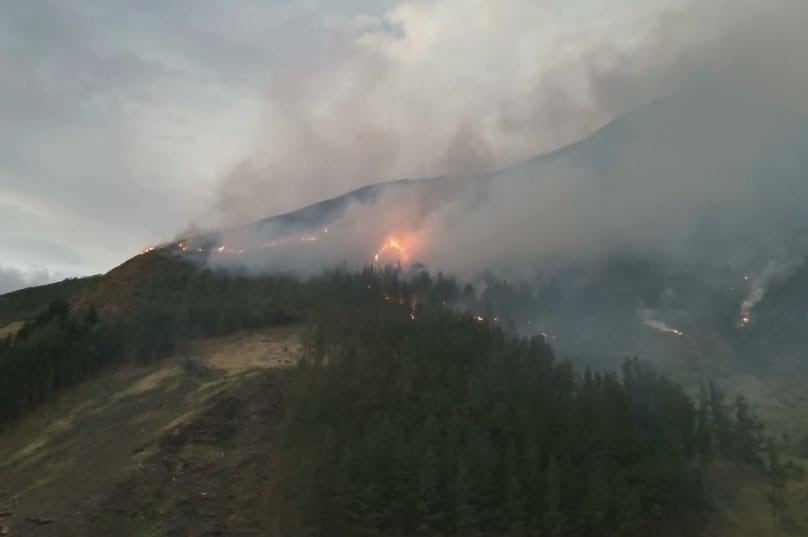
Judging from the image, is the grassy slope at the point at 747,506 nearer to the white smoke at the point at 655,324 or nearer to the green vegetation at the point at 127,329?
the green vegetation at the point at 127,329

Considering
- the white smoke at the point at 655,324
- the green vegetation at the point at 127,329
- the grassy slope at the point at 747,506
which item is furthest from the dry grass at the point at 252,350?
the white smoke at the point at 655,324

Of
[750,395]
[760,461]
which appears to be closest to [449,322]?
[760,461]

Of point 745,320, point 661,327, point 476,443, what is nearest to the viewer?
point 476,443

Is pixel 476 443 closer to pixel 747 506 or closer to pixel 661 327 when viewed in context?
pixel 747 506

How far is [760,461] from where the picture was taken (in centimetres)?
7419

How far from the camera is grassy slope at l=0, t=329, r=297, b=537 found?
178 ft

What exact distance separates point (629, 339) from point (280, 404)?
103 m

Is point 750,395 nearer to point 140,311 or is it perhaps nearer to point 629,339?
point 629,339

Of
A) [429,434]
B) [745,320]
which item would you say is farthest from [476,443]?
[745,320]

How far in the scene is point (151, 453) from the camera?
61.9 meters

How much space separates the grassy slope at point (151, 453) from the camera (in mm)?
54156

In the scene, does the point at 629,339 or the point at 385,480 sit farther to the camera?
the point at 629,339

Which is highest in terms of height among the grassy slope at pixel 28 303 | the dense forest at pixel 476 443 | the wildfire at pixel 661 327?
the grassy slope at pixel 28 303

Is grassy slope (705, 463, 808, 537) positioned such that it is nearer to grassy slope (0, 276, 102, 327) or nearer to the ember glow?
the ember glow
